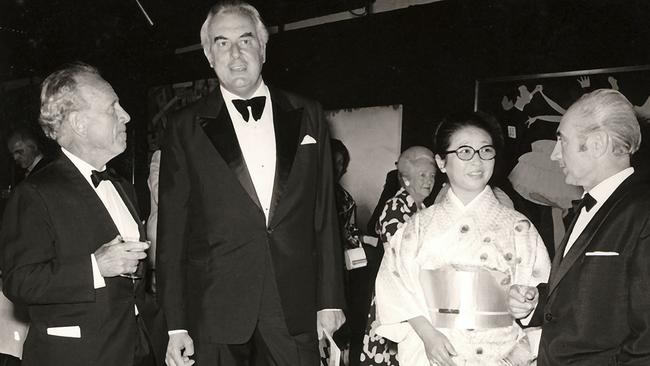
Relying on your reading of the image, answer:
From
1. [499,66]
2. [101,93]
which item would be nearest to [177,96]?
[499,66]

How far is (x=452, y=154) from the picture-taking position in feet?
8.22

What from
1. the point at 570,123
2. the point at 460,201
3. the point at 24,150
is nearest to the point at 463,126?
the point at 460,201

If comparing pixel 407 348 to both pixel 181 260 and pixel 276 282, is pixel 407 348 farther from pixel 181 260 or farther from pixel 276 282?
pixel 181 260

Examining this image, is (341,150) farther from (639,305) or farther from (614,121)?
(639,305)

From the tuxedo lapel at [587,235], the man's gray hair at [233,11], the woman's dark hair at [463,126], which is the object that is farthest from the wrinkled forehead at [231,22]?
the tuxedo lapel at [587,235]

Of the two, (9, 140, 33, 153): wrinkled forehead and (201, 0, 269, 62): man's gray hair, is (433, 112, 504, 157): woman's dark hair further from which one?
(9, 140, 33, 153): wrinkled forehead

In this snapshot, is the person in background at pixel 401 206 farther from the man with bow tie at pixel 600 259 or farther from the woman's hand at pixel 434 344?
the man with bow tie at pixel 600 259

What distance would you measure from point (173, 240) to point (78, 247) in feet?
1.01

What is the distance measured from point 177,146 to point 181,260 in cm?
40

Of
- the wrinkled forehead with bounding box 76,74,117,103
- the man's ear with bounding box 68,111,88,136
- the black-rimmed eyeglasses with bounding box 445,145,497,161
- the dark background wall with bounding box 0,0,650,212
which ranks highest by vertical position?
the dark background wall with bounding box 0,0,650,212

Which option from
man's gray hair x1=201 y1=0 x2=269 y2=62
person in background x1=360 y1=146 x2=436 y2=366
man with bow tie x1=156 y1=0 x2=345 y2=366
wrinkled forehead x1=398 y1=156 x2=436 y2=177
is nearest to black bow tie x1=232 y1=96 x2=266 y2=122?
man with bow tie x1=156 y1=0 x2=345 y2=366

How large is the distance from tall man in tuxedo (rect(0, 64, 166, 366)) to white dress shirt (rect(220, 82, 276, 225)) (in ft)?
1.39

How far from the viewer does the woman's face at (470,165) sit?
2.48m

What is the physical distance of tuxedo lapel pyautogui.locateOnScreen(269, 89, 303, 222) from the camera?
2277mm
